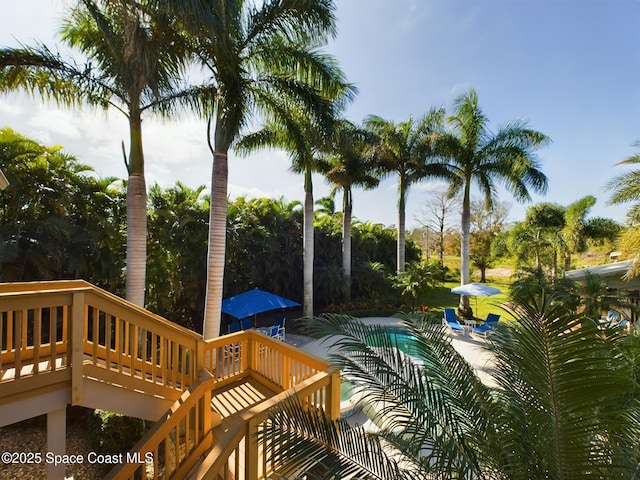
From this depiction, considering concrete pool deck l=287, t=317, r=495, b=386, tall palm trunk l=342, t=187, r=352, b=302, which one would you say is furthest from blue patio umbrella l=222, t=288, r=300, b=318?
tall palm trunk l=342, t=187, r=352, b=302

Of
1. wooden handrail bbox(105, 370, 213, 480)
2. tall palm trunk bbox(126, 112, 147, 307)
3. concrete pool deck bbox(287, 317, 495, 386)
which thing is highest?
tall palm trunk bbox(126, 112, 147, 307)

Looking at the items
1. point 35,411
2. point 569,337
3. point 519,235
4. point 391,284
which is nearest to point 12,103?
point 35,411

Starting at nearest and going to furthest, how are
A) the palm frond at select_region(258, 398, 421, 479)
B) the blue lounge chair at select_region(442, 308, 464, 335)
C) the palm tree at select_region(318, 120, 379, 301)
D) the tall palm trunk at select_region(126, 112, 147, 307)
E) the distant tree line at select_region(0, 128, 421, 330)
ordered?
the palm frond at select_region(258, 398, 421, 479), the tall palm trunk at select_region(126, 112, 147, 307), the distant tree line at select_region(0, 128, 421, 330), the blue lounge chair at select_region(442, 308, 464, 335), the palm tree at select_region(318, 120, 379, 301)

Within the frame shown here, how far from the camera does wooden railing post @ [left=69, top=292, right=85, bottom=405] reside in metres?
2.80

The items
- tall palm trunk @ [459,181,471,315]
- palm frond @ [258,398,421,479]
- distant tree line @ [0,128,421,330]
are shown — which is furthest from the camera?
tall palm trunk @ [459,181,471,315]

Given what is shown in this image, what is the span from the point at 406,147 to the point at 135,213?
11550 mm

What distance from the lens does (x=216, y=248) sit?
21.0 ft

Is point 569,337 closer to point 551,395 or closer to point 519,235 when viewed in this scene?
point 551,395

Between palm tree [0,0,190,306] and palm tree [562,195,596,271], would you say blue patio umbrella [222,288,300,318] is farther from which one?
palm tree [562,195,596,271]

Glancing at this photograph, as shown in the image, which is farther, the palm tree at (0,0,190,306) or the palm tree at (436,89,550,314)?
the palm tree at (436,89,550,314)

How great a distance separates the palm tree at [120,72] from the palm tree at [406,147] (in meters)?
9.06

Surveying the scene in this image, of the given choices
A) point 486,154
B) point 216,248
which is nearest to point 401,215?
point 486,154

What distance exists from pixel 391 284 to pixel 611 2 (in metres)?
11.7

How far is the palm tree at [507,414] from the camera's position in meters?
1.75
